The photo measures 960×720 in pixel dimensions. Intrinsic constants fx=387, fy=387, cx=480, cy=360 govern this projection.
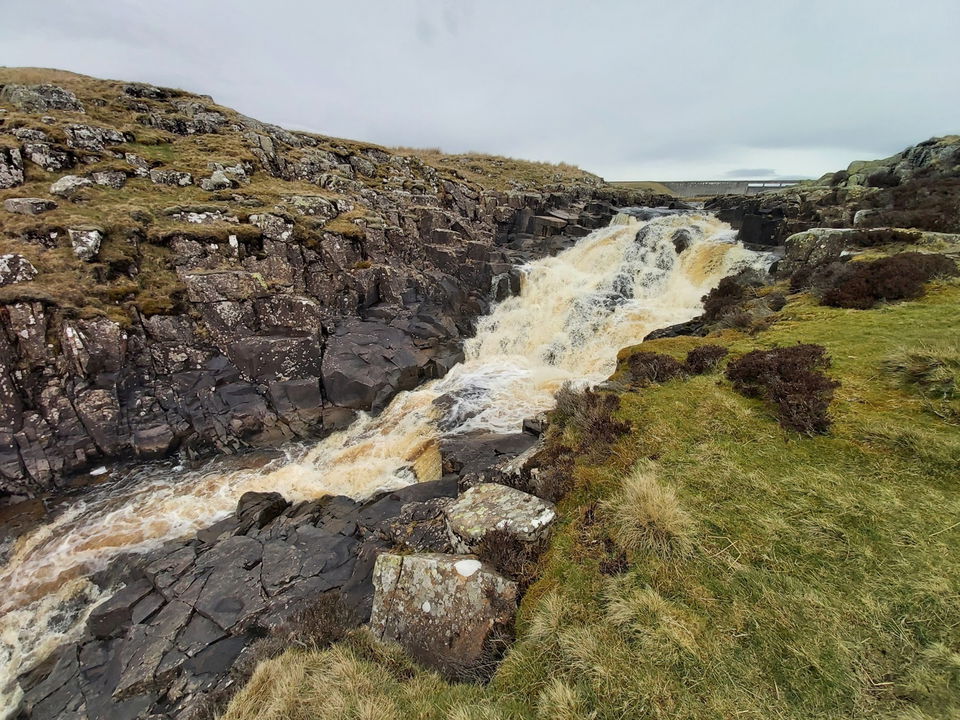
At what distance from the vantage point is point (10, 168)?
21234 millimetres

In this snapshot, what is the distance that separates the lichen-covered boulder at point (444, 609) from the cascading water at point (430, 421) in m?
7.87

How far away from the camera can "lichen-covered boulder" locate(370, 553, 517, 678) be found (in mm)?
5562

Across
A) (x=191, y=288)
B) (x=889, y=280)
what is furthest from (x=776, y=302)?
(x=191, y=288)

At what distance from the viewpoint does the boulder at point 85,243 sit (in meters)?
18.1

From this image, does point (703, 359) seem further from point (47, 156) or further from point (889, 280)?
point (47, 156)

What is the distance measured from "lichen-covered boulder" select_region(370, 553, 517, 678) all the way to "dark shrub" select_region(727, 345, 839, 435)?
6222 mm

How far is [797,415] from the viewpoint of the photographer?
7.33 meters

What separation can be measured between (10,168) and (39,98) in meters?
13.6

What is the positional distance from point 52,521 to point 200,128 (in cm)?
3425

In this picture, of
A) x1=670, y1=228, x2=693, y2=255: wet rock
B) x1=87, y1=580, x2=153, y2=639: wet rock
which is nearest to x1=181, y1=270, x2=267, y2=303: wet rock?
x1=87, y1=580, x2=153, y2=639: wet rock

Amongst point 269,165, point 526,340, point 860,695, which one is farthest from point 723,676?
point 269,165

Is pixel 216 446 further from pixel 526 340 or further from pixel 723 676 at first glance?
pixel 723 676

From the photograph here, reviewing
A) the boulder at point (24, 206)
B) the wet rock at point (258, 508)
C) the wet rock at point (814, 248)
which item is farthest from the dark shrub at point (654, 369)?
the boulder at point (24, 206)

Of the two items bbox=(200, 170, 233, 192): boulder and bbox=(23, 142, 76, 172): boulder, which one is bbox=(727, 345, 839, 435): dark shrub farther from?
bbox=(23, 142, 76, 172): boulder
